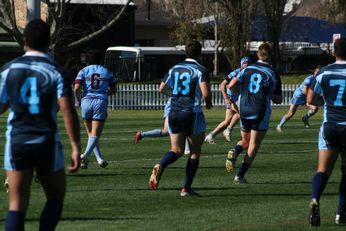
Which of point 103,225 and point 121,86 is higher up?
point 103,225

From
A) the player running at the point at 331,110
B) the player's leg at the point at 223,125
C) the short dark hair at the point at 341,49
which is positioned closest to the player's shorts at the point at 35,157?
the player running at the point at 331,110

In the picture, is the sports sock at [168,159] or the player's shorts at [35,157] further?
the sports sock at [168,159]

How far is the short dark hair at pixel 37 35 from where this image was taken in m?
7.80

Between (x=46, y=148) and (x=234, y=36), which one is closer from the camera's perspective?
(x=46, y=148)

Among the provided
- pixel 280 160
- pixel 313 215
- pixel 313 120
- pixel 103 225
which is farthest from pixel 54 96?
pixel 313 120

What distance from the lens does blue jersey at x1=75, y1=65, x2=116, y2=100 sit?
1579cm

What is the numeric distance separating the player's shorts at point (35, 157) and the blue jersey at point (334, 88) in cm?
356

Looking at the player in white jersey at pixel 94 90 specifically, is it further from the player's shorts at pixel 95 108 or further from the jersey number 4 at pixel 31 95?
the jersey number 4 at pixel 31 95

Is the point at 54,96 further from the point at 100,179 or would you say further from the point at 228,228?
the point at 100,179

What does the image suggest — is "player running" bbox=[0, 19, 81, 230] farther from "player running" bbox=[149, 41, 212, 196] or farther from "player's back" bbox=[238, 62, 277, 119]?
"player's back" bbox=[238, 62, 277, 119]

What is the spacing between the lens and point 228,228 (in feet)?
33.3

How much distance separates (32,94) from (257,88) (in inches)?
268

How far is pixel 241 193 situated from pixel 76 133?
5.63 meters

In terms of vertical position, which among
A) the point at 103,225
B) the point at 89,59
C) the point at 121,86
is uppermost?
the point at 89,59
